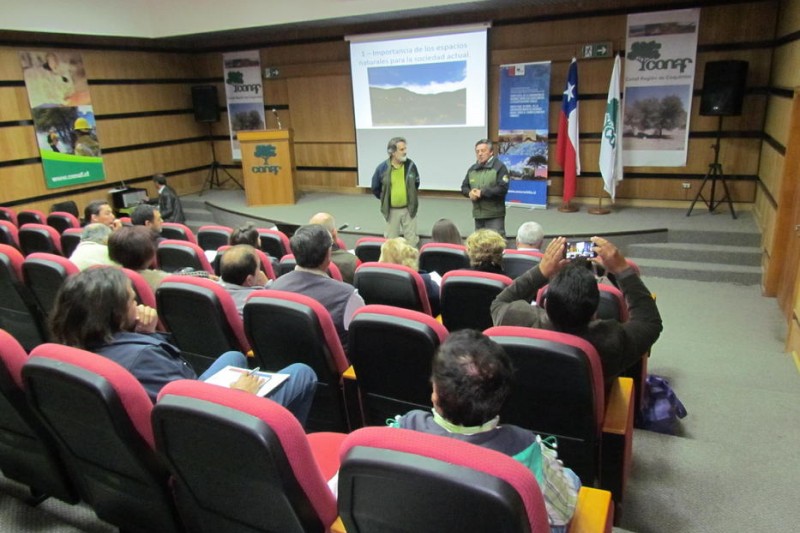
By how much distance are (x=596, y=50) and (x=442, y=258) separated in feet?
15.6

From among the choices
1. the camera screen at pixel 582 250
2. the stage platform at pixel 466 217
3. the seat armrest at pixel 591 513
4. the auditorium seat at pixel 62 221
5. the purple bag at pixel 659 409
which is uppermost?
the camera screen at pixel 582 250

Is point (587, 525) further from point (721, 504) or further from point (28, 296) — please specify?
point (28, 296)

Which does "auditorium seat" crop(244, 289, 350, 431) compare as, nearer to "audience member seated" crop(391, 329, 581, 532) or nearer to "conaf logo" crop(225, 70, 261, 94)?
"audience member seated" crop(391, 329, 581, 532)

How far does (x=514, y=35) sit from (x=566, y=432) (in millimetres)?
6690

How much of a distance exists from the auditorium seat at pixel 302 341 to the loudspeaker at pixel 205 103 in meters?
8.28

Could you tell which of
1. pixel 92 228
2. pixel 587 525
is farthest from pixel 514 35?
pixel 587 525

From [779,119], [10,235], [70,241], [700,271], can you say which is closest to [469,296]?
Result: [70,241]

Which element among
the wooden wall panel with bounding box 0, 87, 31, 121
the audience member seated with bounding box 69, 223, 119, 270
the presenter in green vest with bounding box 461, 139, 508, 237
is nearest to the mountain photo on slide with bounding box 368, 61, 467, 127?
the presenter in green vest with bounding box 461, 139, 508, 237

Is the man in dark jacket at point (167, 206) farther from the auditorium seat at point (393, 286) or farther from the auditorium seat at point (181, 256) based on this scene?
the auditorium seat at point (393, 286)

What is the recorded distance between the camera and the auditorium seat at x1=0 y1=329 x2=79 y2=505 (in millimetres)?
1734

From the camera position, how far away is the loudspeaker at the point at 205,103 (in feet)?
31.4

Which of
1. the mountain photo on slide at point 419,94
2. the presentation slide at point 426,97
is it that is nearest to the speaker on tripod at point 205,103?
the presentation slide at point 426,97

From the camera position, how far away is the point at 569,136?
7.00m

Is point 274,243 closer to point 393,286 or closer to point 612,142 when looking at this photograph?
point 393,286
